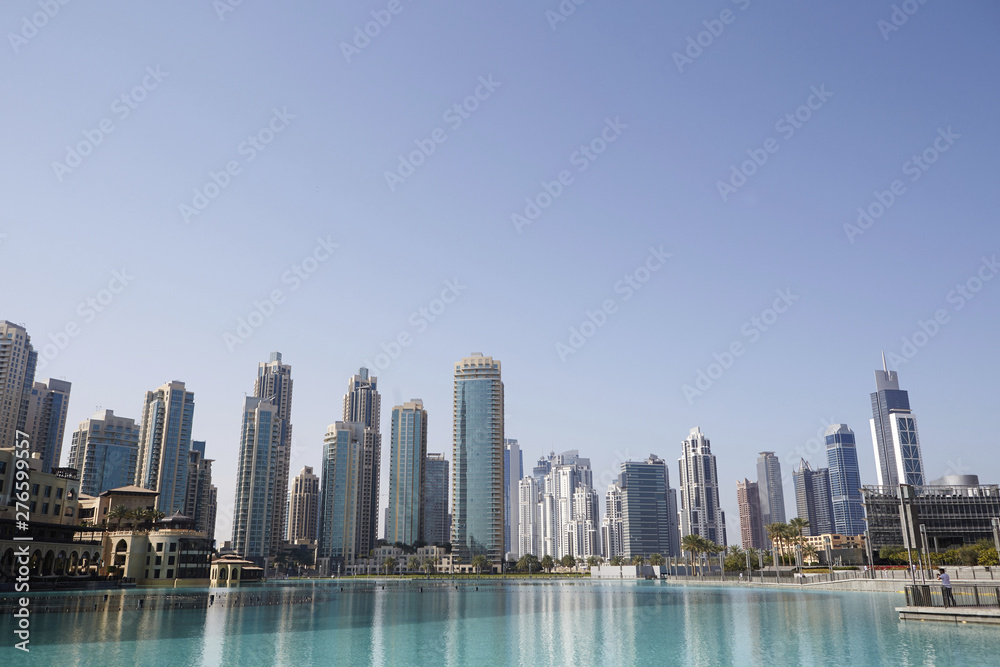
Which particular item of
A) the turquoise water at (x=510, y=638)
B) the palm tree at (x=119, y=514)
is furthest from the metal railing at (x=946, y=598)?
the palm tree at (x=119, y=514)

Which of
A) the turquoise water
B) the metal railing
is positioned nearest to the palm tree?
the turquoise water

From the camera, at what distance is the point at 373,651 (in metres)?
33.8

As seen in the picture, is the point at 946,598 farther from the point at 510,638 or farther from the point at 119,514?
the point at 119,514

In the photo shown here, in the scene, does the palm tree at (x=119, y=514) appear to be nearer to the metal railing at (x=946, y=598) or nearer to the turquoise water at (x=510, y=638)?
the turquoise water at (x=510, y=638)

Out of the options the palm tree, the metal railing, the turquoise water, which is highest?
the palm tree

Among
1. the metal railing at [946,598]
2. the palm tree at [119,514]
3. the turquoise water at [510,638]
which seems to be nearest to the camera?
the turquoise water at [510,638]

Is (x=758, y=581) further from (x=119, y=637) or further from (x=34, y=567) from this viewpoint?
(x=34, y=567)

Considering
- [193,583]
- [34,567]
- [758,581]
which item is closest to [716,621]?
[758,581]

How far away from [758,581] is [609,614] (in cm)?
6395

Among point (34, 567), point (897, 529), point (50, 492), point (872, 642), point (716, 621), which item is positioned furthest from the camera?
point (897, 529)

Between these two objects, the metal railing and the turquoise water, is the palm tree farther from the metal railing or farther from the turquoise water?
the metal railing

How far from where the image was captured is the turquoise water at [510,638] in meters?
29.9

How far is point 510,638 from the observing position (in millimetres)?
40000

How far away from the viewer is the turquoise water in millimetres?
29922
